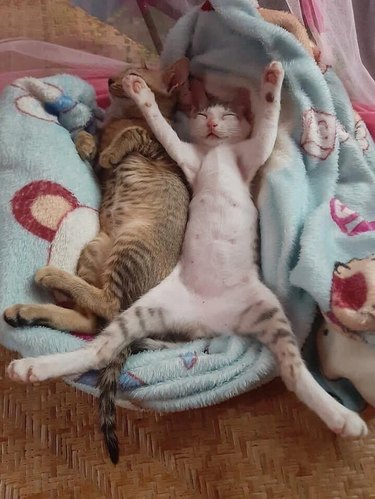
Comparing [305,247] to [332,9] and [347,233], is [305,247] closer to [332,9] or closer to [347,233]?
[347,233]

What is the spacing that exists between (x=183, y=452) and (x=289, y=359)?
0.31 m

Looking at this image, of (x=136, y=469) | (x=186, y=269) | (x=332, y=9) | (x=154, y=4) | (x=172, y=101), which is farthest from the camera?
(x=154, y=4)

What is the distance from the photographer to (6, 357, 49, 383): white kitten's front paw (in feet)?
3.86

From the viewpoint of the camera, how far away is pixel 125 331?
1267 millimetres

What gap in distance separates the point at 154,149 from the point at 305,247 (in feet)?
1.58

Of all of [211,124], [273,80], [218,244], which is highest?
[273,80]

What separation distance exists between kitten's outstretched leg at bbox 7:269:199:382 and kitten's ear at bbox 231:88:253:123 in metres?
0.47

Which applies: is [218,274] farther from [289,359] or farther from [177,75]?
[177,75]

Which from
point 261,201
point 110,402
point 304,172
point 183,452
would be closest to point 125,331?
point 110,402

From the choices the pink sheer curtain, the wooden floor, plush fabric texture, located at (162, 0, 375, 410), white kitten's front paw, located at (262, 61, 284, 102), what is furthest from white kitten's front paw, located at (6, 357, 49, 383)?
the pink sheer curtain

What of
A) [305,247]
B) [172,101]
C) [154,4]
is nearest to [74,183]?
[172,101]

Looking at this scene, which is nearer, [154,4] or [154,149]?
[154,149]

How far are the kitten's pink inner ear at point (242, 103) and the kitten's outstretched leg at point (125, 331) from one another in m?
0.47

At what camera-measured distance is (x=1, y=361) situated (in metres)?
1.45
